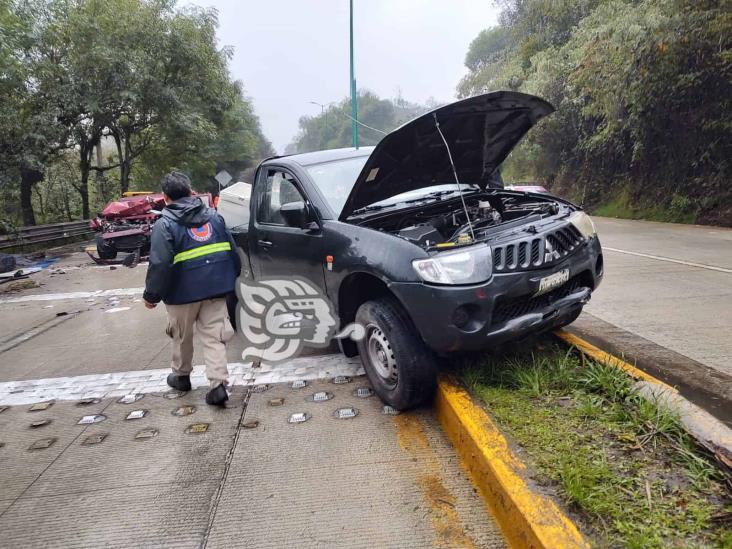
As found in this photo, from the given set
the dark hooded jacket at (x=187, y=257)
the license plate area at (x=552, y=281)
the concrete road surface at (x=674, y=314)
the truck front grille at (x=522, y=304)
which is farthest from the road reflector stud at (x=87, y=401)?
the concrete road surface at (x=674, y=314)

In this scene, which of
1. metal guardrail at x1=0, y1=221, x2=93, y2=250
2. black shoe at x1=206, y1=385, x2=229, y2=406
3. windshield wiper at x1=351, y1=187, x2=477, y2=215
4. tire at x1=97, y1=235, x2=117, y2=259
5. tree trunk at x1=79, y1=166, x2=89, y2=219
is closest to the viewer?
black shoe at x1=206, y1=385, x2=229, y2=406

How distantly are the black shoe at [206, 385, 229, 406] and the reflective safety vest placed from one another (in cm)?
67

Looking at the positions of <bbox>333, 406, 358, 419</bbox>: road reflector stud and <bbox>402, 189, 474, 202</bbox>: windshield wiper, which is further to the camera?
<bbox>402, 189, 474, 202</bbox>: windshield wiper

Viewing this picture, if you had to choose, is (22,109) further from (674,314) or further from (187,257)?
(674,314)

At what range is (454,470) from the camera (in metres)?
2.52

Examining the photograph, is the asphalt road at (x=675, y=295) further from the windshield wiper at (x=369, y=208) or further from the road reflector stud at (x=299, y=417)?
the road reflector stud at (x=299, y=417)

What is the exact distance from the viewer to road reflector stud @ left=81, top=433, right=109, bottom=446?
3.08 m

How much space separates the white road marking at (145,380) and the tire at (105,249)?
25.5 ft

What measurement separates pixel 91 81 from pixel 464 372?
647 inches

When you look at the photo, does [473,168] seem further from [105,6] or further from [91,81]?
[105,6]

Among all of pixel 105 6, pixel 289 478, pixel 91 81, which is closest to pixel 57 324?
pixel 289 478

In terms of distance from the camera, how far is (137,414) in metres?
3.43

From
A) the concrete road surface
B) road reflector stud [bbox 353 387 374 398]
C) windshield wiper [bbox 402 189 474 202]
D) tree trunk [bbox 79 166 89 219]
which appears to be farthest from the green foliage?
tree trunk [bbox 79 166 89 219]

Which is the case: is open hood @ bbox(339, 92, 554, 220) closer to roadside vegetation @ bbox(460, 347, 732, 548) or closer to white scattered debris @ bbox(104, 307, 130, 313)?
roadside vegetation @ bbox(460, 347, 732, 548)
